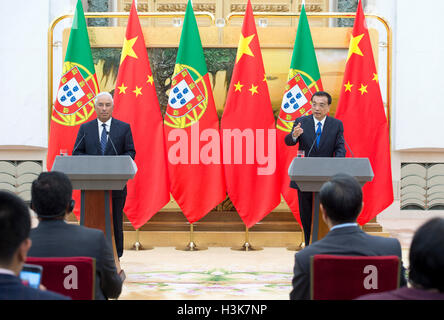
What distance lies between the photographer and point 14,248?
1.43 meters

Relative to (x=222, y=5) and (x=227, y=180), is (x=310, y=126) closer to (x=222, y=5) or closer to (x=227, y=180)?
(x=227, y=180)

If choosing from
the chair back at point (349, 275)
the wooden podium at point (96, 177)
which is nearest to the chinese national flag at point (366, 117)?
the wooden podium at point (96, 177)

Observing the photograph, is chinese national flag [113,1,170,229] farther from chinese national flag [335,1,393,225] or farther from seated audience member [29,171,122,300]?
seated audience member [29,171,122,300]

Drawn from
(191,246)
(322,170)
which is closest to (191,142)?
(191,246)

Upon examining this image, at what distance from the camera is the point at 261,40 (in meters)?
6.18

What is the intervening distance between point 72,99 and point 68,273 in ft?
13.7

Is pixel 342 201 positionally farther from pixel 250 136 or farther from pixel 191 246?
pixel 191 246

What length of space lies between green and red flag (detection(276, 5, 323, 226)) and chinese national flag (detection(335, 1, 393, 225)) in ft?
1.15

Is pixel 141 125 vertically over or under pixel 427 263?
over

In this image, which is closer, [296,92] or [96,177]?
[96,177]

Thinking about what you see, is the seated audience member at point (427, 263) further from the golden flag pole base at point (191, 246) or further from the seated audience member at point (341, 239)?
the golden flag pole base at point (191, 246)

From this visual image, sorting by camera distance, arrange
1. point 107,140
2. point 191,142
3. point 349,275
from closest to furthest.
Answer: point 349,275 → point 107,140 → point 191,142

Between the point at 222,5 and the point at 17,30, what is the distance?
3.21 meters

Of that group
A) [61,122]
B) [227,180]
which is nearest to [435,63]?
[227,180]
